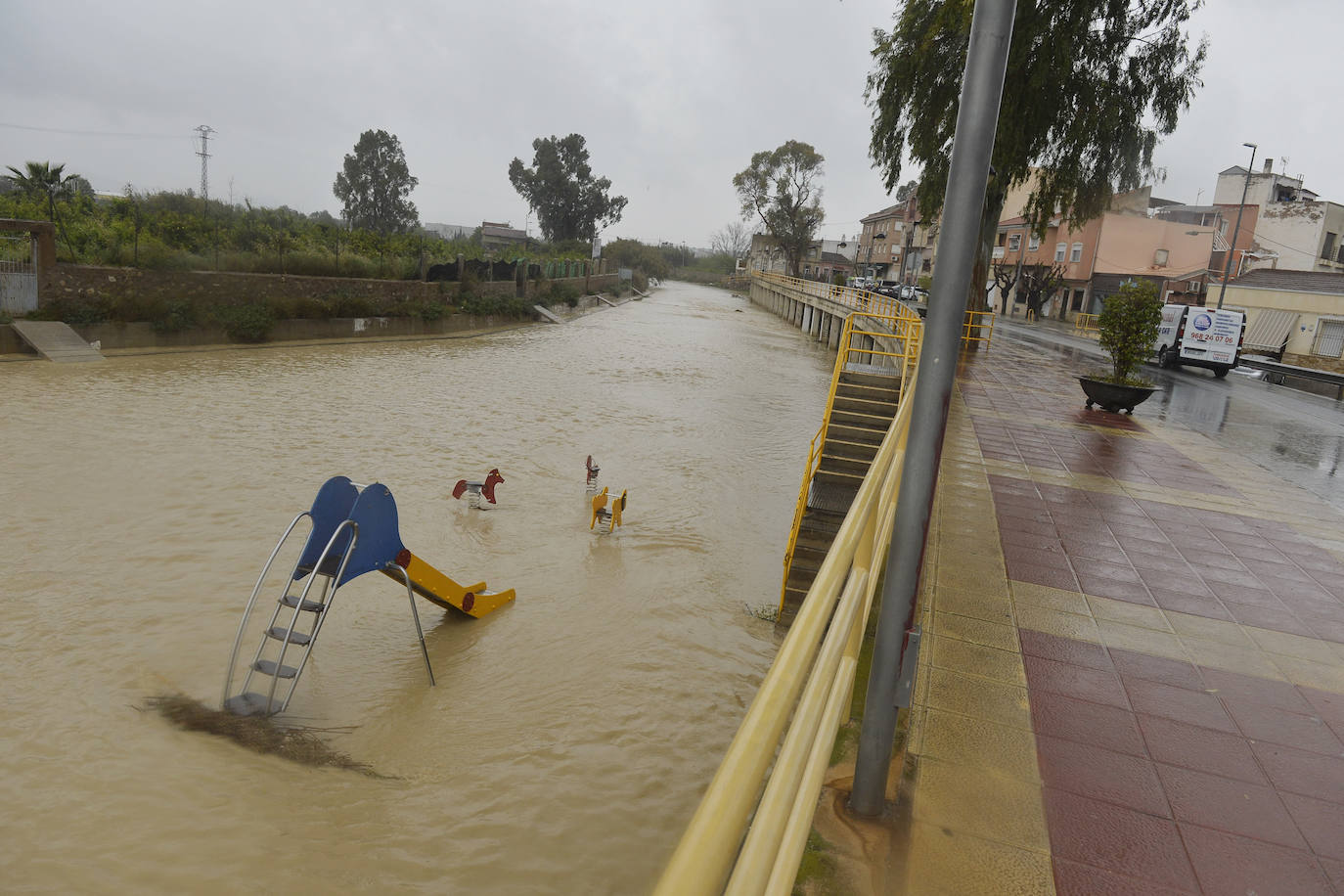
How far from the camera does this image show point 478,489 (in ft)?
36.3

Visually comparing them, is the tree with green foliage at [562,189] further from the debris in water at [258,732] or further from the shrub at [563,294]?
the debris in water at [258,732]

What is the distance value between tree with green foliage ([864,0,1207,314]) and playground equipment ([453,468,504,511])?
14509 millimetres

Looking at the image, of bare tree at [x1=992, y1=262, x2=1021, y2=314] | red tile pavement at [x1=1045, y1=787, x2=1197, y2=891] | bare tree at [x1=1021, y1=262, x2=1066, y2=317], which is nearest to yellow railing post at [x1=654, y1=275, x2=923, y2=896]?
red tile pavement at [x1=1045, y1=787, x2=1197, y2=891]

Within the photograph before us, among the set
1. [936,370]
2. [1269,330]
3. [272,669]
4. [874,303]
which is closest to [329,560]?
[272,669]

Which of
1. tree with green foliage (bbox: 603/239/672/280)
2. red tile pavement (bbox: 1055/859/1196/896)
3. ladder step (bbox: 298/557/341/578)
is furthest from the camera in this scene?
tree with green foliage (bbox: 603/239/672/280)

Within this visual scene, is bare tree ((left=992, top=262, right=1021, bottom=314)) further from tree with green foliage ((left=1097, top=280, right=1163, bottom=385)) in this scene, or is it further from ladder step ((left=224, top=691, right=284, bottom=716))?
ladder step ((left=224, top=691, right=284, bottom=716))

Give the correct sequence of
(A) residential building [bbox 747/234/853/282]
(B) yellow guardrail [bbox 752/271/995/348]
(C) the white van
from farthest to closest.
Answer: (A) residential building [bbox 747/234/853/282] → (B) yellow guardrail [bbox 752/271/995/348] → (C) the white van

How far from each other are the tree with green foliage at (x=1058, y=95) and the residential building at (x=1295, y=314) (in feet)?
48.4

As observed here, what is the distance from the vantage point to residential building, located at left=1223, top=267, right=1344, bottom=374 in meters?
31.2

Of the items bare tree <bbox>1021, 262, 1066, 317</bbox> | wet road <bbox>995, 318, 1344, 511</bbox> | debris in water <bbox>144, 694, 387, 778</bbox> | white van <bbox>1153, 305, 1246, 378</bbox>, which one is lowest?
debris in water <bbox>144, 694, 387, 778</bbox>

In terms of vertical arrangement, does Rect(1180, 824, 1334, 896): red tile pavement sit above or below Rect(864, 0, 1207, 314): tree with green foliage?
Result: below

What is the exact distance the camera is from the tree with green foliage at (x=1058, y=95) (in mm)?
19078

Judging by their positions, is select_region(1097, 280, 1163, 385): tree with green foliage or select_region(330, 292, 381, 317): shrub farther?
select_region(330, 292, 381, 317): shrub

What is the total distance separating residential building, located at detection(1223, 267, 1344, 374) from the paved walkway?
29.2 metres
